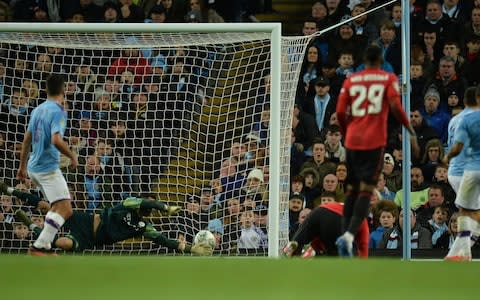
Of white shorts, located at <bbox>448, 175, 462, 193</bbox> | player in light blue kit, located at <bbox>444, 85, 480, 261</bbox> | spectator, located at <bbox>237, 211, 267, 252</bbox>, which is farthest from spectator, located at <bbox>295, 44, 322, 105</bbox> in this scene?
player in light blue kit, located at <bbox>444, 85, 480, 261</bbox>

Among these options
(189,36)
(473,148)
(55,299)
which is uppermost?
(189,36)

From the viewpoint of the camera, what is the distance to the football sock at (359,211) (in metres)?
10.4

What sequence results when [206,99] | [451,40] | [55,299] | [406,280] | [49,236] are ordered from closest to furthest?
[55,299] → [406,280] → [49,236] → [206,99] → [451,40]

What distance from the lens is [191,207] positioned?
46.7 feet

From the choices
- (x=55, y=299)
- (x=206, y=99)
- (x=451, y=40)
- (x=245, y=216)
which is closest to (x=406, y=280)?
(x=55, y=299)

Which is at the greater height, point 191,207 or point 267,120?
point 267,120

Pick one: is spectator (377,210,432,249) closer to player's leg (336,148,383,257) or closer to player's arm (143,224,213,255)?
player's arm (143,224,213,255)

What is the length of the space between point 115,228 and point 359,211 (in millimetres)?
3690

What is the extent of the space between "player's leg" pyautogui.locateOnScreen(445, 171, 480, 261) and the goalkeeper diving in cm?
243

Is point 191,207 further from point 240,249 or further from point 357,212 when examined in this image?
point 357,212

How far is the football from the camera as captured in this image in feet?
43.8

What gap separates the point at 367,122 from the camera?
10438 mm

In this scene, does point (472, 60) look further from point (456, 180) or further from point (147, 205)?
point (147, 205)

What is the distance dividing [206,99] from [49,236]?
311 cm
